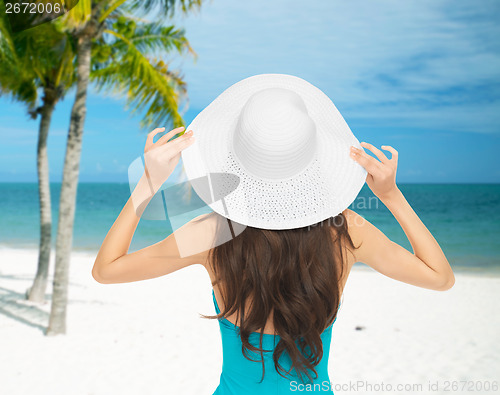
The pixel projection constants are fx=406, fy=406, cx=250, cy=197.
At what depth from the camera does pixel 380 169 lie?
99cm

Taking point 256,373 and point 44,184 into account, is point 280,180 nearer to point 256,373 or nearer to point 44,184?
point 256,373

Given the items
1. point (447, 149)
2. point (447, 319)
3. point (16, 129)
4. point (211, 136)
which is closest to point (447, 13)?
point (447, 149)

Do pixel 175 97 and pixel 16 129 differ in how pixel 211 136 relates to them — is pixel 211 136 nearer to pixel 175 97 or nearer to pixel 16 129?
pixel 175 97

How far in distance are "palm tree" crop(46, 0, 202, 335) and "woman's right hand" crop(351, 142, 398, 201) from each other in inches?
151

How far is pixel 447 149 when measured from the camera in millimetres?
38781

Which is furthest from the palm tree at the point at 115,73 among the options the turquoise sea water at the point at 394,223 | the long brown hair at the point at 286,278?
the turquoise sea water at the point at 394,223

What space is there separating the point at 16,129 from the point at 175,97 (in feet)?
155

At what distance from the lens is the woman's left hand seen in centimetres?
96

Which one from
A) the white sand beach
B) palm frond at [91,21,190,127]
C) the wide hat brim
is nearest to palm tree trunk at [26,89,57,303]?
palm frond at [91,21,190,127]

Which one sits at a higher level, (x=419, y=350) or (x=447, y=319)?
(x=419, y=350)

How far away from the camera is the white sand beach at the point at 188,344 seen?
188 inches

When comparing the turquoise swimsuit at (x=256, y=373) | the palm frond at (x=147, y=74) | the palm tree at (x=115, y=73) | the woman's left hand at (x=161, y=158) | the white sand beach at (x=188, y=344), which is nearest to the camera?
the woman's left hand at (x=161, y=158)

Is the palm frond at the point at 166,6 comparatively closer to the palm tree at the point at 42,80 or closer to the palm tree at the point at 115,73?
the palm tree at the point at 115,73

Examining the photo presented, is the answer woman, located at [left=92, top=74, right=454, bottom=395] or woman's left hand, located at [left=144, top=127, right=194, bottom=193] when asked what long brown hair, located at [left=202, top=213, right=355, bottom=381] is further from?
woman's left hand, located at [left=144, top=127, right=194, bottom=193]
